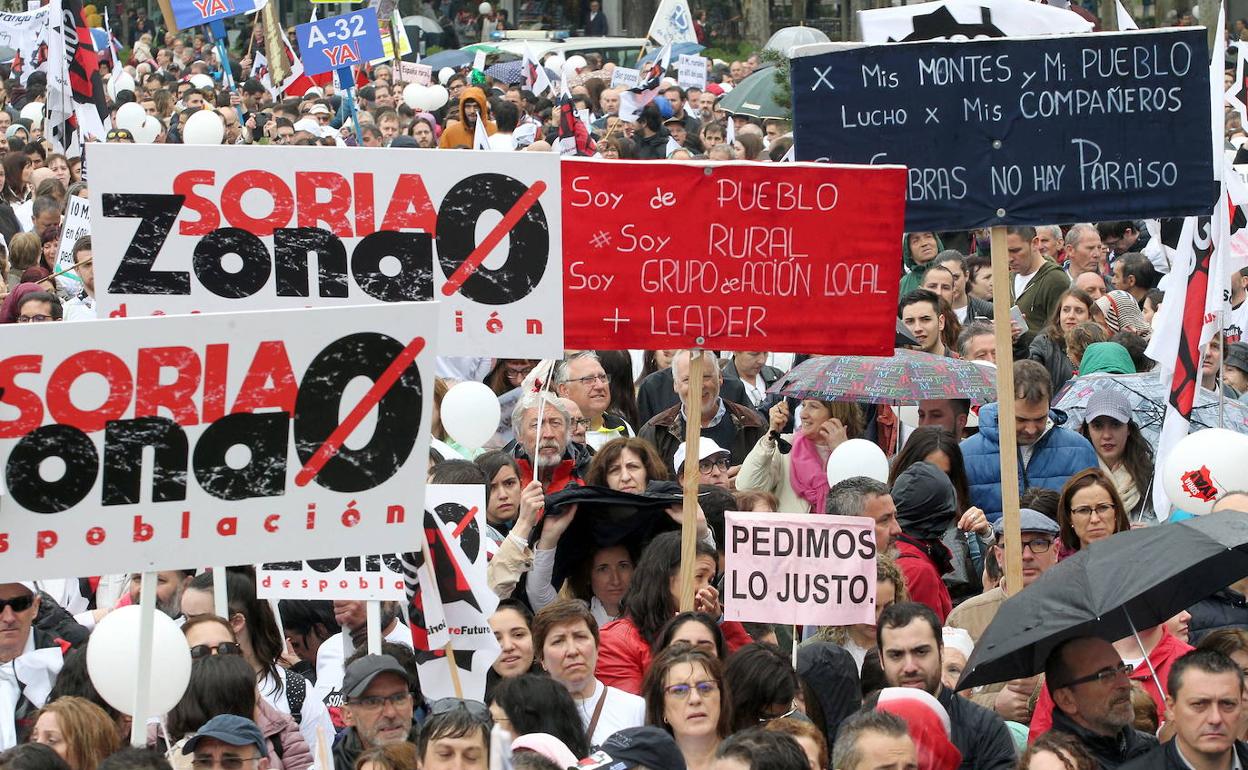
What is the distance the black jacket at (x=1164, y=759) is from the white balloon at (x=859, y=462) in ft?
8.70

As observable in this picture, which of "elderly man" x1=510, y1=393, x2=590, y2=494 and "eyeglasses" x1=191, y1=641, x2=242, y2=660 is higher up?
"elderly man" x1=510, y1=393, x2=590, y2=494

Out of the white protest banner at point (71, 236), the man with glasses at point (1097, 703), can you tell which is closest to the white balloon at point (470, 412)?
the man with glasses at point (1097, 703)

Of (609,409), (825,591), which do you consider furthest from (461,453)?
(825,591)

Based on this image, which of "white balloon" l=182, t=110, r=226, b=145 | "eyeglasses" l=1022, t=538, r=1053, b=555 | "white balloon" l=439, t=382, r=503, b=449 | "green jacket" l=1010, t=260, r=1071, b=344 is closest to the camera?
"eyeglasses" l=1022, t=538, r=1053, b=555

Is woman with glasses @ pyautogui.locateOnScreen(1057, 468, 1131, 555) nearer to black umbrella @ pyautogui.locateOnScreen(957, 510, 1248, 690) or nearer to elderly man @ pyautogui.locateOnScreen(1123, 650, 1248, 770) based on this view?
black umbrella @ pyautogui.locateOnScreen(957, 510, 1248, 690)

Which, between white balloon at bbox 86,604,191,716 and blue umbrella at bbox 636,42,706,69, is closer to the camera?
white balloon at bbox 86,604,191,716

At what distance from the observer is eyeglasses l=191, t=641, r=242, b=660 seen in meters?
6.18

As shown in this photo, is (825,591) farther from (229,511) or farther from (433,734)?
(229,511)

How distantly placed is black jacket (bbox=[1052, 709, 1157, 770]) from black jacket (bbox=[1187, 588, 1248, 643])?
116 centimetres

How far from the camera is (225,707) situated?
5957 millimetres

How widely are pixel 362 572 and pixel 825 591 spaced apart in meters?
1.45

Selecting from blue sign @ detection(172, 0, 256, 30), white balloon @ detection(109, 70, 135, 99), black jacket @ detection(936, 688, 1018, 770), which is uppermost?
blue sign @ detection(172, 0, 256, 30)

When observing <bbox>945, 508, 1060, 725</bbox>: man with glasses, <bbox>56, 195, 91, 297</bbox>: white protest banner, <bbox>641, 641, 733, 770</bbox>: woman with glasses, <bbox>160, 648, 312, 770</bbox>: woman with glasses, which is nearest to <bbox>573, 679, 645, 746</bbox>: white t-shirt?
<bbox>641, 641, 733, 770</bbox>: woman with glasses

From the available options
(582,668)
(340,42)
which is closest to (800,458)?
(582,668)
